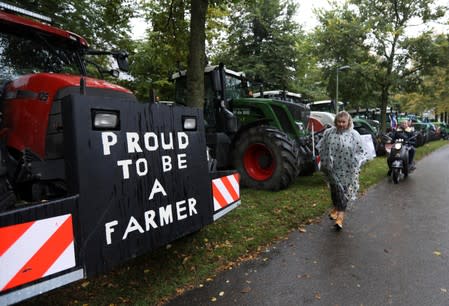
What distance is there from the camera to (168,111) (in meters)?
3.20

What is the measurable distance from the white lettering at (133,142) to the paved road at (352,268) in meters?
1.43

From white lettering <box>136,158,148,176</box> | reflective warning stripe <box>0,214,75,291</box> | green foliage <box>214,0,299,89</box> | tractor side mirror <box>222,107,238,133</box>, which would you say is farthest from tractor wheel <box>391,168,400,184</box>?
green foliage <box>214,0,299,89</box>

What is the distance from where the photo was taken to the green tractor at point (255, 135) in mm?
7578

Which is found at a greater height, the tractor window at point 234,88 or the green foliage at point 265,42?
the green foliage at point 265,42

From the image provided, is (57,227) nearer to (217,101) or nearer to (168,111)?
(168,111)

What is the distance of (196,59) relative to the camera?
23.5 ft

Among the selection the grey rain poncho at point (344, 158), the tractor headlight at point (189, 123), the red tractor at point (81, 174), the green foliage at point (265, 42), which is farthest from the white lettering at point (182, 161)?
the green foliage at point (265, 42)

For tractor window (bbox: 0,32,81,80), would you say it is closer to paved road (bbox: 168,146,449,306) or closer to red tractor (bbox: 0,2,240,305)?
red tractor (bbox: 0,2,240,305)

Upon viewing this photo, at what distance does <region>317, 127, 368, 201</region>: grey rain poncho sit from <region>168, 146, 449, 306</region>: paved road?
68cm

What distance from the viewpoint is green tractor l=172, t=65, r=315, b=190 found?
7.58 metres

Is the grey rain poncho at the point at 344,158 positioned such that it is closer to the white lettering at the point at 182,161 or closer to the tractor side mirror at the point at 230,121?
the tractor side mirror at the point at 230,121

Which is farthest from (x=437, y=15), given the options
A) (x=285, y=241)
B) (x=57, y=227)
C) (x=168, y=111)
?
(x=57, y=227)

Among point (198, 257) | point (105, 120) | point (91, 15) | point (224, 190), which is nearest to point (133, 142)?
point (105, 120)

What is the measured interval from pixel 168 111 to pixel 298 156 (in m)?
4.96
